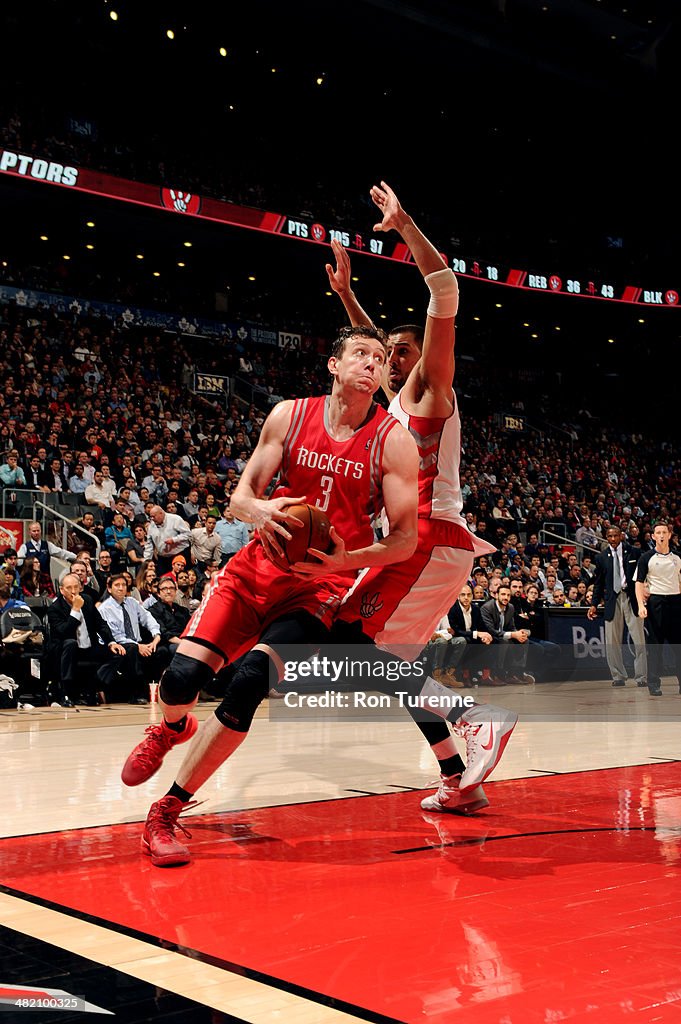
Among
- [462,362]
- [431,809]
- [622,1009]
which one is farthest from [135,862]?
[462,362]

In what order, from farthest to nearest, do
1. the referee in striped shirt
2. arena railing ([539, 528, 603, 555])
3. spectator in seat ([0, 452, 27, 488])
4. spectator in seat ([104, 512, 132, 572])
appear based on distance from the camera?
1. arena railing ([539, 528, 603, 555])
2. spectator in seat ([0, 452, 27, 488])
3. spectator in seat ([104, 512, 132, 572])
4. the referee in striped shirt

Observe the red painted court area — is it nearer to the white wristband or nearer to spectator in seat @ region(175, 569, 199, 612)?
the white wristband

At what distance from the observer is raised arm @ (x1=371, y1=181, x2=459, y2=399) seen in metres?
4.12

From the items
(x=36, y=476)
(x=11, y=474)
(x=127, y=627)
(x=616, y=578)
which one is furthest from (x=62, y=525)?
(x=616, y=578)

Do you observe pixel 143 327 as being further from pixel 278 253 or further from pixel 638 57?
pixel 638 57

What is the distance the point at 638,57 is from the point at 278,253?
11575 mm

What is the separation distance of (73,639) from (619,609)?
6.58m

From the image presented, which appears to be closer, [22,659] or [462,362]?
[22,659]

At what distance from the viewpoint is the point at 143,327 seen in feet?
72.5

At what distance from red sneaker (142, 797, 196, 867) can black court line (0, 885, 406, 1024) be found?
55 cm

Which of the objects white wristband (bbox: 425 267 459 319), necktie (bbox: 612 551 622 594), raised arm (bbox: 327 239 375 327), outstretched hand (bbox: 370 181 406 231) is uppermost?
outstretched hand (bbox: 370 181 406 231)

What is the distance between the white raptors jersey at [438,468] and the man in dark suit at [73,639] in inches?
213

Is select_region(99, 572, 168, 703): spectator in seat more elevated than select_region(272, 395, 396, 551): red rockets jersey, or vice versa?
select_region(272, 395, 396, 551): red rockets jersey

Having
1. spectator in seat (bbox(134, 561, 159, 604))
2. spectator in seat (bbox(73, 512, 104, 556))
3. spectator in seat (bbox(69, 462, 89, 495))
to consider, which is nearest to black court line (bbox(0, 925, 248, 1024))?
spectator in seat (bbox(134, 561, 159, 604))
